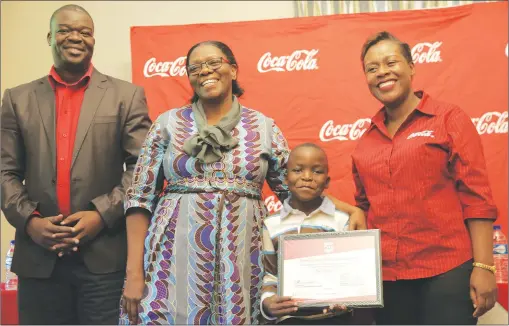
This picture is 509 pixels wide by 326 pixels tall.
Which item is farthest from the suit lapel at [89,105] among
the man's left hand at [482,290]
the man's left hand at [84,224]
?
the man's left hand at [482,290]

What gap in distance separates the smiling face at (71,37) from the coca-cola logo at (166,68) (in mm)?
1541

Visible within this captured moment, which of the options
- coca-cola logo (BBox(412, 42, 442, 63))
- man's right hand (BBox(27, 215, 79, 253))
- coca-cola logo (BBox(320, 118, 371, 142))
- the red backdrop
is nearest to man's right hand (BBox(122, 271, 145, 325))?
man's right hand (BBox(27, 215, 79, 253))

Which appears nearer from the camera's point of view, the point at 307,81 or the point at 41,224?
the point at 41,224

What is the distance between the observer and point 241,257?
2.12 meters

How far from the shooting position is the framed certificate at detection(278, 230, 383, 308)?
1.97 m

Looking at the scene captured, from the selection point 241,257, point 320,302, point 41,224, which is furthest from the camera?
point 41,224

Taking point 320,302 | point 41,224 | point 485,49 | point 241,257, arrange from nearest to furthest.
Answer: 1. point 320,302
2. point 241,257
3. point 41,224
4. point 485,49

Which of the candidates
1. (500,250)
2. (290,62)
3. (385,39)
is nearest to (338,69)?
(290,62)

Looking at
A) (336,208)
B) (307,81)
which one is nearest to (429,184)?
(336,208)

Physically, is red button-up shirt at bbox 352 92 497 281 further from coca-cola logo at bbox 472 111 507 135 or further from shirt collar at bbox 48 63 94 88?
coca-cola logo at bbox 472 111 507 135

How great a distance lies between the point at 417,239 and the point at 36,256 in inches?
60.0

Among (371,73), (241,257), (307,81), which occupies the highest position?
(307,81)

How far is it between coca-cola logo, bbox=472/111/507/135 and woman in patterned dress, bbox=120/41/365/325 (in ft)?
6.64

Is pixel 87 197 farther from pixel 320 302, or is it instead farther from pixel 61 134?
pixel 320 302
